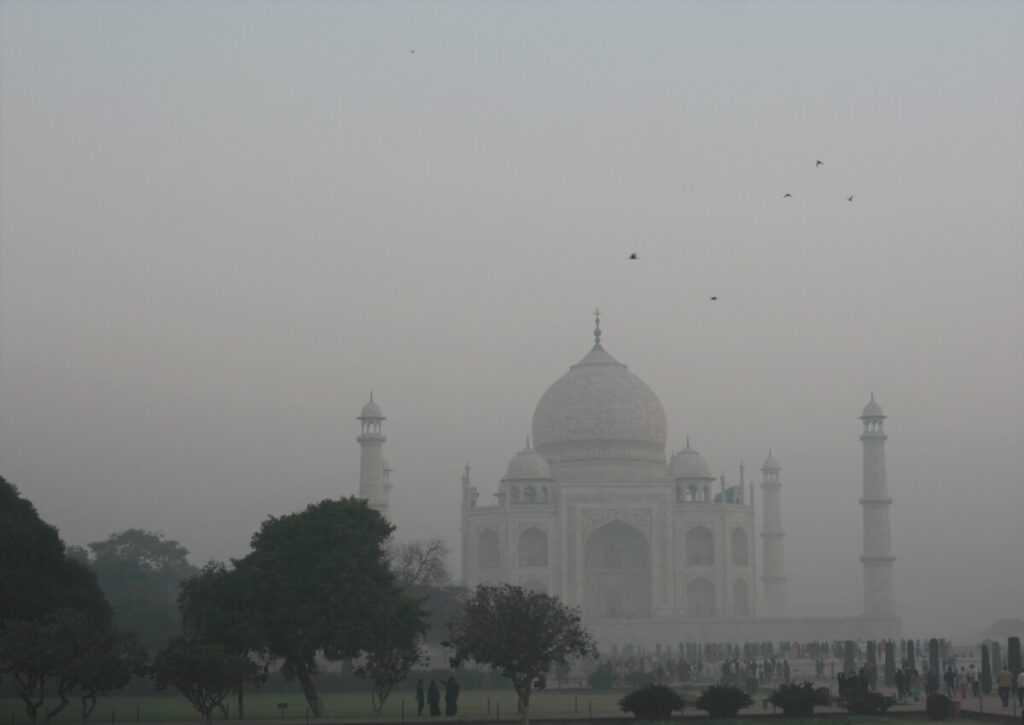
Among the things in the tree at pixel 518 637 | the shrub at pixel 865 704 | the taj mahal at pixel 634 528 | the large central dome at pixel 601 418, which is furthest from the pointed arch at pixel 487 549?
the shrub at pixel 865 704

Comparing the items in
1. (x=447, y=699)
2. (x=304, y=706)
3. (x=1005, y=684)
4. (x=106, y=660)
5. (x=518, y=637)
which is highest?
(x=518, y=637)

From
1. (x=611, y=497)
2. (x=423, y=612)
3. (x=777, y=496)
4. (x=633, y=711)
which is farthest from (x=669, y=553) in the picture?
(x=633, y=711)

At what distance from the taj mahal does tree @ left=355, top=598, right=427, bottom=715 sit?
101 feet

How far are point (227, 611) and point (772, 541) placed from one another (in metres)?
44.9

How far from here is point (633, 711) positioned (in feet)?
86.7

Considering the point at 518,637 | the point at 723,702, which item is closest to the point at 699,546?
the point at 518,637

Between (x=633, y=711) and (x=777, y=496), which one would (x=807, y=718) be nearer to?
(x=633, y=711)

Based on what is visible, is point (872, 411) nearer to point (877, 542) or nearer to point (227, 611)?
point (877, 542)

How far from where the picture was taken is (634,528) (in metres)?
66.4

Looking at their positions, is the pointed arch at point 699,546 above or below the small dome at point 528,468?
below

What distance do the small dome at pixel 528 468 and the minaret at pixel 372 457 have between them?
5.63 m

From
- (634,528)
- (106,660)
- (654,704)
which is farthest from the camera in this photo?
(634,528)

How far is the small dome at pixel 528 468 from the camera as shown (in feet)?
220

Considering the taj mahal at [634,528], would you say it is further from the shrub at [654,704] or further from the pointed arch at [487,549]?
the shrub at [654,704]
